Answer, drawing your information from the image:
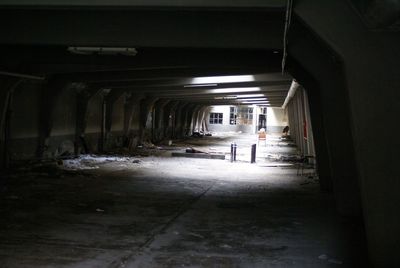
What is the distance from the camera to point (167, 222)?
8.16 metres

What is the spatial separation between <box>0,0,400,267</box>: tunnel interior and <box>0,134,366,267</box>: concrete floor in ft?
0.11

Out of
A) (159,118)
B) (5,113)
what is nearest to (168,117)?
(159,118)

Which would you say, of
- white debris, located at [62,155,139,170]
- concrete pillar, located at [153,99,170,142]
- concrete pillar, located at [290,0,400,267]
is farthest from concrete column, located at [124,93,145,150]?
concrete pillar, located at [290,0,400,267]

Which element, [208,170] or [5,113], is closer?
[5,113]

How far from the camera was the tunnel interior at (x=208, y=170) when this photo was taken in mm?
5230

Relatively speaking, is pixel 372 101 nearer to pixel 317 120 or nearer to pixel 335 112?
pixel 335 112

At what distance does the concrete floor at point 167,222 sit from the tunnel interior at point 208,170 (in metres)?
0.03

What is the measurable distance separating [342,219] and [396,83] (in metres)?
4.26

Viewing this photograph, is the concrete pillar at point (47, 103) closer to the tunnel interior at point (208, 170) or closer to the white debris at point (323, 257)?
the tunnel interior at point (208, 170)

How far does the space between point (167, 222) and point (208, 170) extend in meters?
8.19

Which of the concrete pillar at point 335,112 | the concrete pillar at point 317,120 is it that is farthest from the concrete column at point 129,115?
the concrete pillar at point 335,112

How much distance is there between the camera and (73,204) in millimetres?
9438

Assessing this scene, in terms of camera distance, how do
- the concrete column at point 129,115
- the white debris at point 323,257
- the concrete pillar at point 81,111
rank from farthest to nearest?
1. the concrete column at point 129,115
2. the concrete pillar at point 81,111
3. the white debris at point 323,257

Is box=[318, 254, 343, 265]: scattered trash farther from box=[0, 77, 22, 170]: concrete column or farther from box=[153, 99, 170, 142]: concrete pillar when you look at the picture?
box=[153, 99, 170, 142]: concrete pillar
